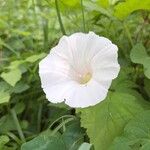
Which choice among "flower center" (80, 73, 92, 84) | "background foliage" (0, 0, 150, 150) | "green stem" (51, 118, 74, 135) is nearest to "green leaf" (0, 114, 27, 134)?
"background foliage" (0, 0, 150, 150)

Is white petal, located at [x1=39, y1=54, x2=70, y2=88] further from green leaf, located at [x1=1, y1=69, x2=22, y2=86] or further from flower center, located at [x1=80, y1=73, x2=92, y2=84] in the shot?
green leaf, located at [x1=1, y1=69, x2=22, y2=86]

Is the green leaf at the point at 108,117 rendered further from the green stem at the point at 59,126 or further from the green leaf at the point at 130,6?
the green leaf at the point at 130,6

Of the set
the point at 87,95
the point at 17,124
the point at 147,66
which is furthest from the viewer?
the point at 17,124

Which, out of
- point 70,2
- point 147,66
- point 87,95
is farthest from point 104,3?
point 87,95

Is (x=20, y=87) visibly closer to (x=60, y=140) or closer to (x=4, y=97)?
(x=4, y=97)

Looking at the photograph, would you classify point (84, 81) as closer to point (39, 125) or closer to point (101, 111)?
point (101, 111)
